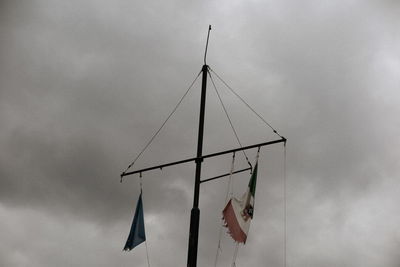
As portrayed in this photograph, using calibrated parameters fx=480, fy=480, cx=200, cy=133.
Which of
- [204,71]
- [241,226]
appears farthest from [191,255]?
[204,71]

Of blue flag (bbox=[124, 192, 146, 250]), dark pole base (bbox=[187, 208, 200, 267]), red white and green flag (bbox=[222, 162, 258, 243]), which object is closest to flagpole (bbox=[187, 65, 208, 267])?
dark pole base (bbox=[187, 208, 200, 267])

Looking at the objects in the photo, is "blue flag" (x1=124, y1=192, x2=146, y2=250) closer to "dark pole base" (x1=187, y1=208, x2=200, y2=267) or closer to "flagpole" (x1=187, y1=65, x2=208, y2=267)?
"flagpole" (x1=187, y1=65, x2=208, y2=267)

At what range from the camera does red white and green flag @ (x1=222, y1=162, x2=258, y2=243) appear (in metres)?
15.8

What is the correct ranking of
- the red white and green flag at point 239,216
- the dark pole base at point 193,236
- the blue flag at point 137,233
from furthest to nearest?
1. the blue flag at point 137,233
2. the red white and green flag at point 239,216
3. the dark pole base at point 193,236

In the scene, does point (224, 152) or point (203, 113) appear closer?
point (224, 152)

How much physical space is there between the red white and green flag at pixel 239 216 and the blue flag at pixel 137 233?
3.29m

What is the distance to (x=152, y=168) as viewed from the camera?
1731 centimetres

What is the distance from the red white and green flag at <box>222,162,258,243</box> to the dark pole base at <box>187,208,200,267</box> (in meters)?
1.43

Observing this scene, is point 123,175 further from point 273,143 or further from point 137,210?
point 273,143

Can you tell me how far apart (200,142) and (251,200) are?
267cm

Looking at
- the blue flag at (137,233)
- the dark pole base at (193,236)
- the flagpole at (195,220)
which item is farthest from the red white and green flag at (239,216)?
the blue flag at (137,233)

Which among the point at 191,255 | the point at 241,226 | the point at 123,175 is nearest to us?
the point at 191,255

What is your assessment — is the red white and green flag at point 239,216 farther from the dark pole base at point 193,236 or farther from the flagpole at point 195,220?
the dark pole base at point 193,236

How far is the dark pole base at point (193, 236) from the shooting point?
14.3 meters
